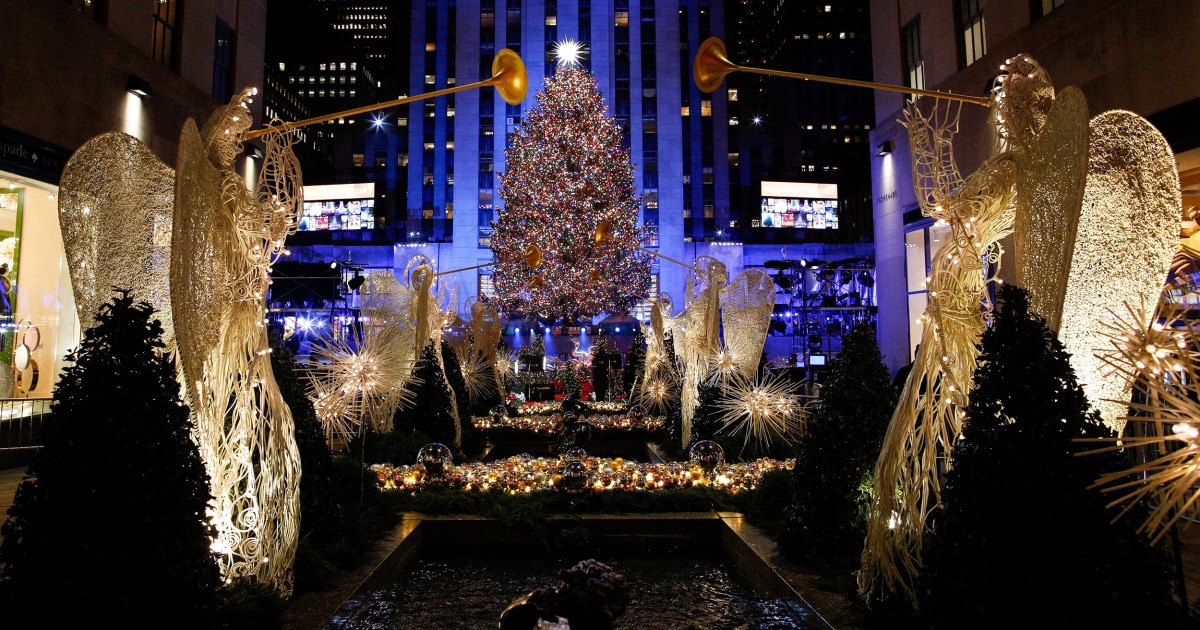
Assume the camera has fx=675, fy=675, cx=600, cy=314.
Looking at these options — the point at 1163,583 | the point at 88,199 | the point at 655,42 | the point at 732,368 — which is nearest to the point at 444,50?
the point at 655,42

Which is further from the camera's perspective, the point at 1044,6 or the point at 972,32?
the point at 972,32

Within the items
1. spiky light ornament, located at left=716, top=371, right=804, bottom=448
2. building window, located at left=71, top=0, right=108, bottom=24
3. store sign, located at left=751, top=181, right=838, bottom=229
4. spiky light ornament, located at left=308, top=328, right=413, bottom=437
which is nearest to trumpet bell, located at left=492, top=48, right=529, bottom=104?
spiky light ornament, located at left=308, top=328, right=413, bottom=437

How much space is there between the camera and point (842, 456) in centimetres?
464

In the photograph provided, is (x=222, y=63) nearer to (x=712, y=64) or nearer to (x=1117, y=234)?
(x=712, y=64)

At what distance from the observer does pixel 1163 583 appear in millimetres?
2434

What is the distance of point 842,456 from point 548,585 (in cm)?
239

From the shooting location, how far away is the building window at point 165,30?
12289 mm

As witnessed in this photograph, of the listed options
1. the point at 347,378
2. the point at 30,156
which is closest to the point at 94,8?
the point at 30,156

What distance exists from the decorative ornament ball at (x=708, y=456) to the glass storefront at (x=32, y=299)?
33.9 feet

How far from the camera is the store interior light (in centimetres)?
1111

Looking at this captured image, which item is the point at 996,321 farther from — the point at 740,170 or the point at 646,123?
the point at 740,170

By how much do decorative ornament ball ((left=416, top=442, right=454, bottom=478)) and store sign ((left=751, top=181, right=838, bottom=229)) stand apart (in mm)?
34025

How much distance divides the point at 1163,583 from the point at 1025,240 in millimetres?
1492

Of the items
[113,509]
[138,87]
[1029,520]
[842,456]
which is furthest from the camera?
[138,87]
